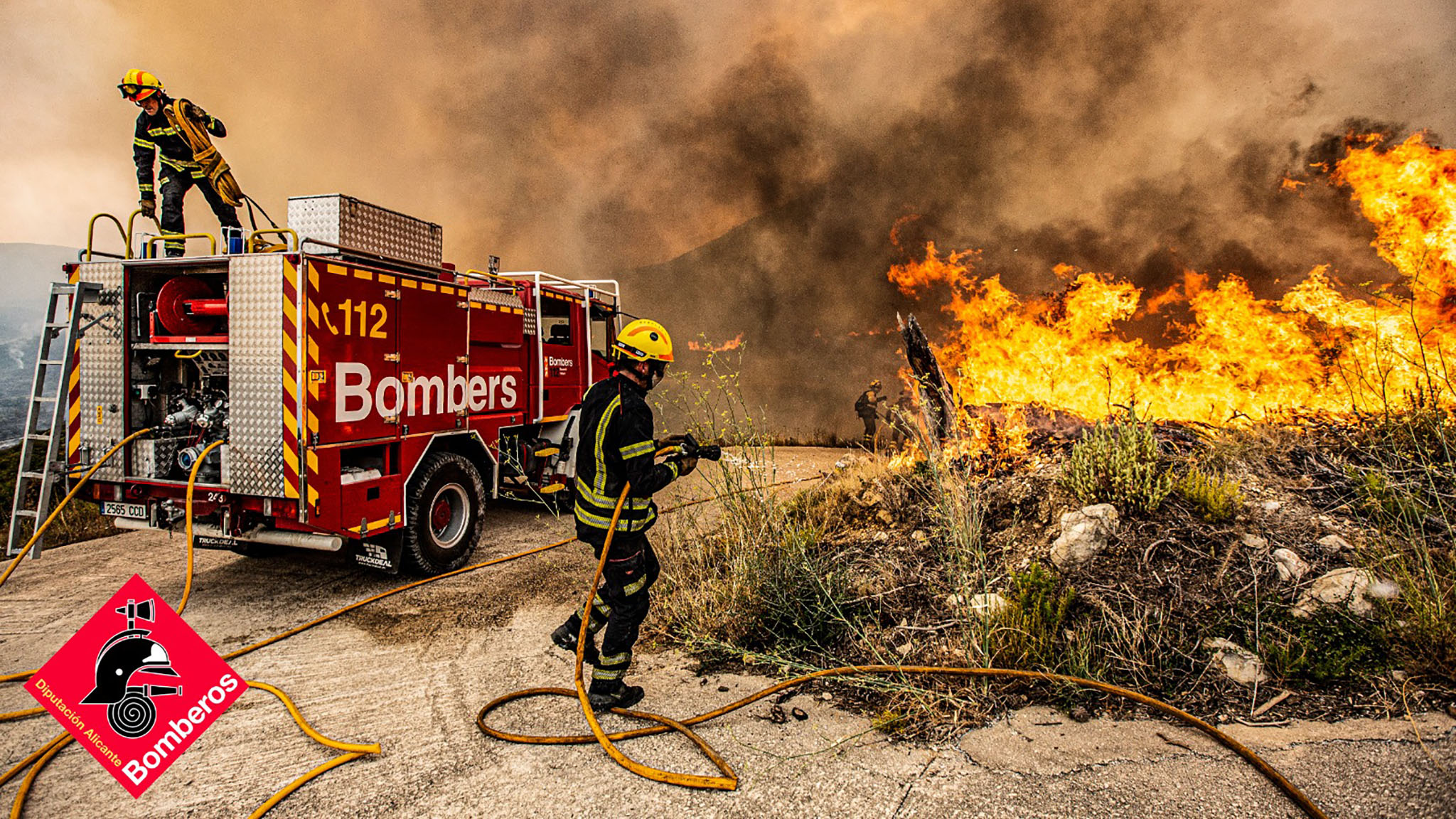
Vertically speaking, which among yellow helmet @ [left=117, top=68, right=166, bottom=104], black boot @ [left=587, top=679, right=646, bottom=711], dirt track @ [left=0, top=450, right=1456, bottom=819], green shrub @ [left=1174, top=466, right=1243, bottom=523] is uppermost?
yellow helmet @ [left=117, top=68, right=166, bottom=104]

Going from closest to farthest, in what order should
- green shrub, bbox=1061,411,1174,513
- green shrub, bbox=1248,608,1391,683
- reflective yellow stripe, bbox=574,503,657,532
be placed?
green shrub, bbox=1248,608,1391,683
reflective yellow stripe, bbox=574,503,657,532
green shrub, bbox=1061,411,1174,513

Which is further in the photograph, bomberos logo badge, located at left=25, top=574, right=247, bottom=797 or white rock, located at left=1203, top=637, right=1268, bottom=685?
white rock, located at left=1203, top=637, right=1268, bottom=685

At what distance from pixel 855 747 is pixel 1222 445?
154 inches

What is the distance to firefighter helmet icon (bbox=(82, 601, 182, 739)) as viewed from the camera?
260 cm

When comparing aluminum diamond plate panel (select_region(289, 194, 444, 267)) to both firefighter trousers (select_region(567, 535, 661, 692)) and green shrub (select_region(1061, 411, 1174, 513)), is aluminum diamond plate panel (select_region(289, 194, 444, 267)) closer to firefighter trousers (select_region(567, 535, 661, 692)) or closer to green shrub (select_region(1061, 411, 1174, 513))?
firefighter trousers (select_region(567, 535, 661, 692))

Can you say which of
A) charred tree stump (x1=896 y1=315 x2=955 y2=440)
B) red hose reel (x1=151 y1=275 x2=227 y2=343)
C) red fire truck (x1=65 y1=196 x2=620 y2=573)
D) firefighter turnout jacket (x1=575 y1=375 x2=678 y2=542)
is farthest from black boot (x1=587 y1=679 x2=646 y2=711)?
red hose reel (x1=151 y1=275 x2=227 y2=343)

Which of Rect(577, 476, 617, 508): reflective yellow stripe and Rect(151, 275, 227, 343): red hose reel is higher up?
Rect(151, 275, 227, 343): red hose reel

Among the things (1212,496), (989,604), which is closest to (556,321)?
(989,604)

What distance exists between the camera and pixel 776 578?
14.6 ft

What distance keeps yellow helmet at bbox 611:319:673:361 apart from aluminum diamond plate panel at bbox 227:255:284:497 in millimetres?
2894

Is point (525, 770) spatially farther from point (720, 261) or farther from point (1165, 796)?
point (720, 261)

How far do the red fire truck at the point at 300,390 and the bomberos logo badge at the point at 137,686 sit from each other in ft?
6.87

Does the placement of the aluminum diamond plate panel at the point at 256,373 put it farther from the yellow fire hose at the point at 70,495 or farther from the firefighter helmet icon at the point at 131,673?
the firefighter helmet icon at the point at 131,673

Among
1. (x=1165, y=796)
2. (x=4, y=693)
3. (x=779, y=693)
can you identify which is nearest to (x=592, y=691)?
(x=779, y=693)
